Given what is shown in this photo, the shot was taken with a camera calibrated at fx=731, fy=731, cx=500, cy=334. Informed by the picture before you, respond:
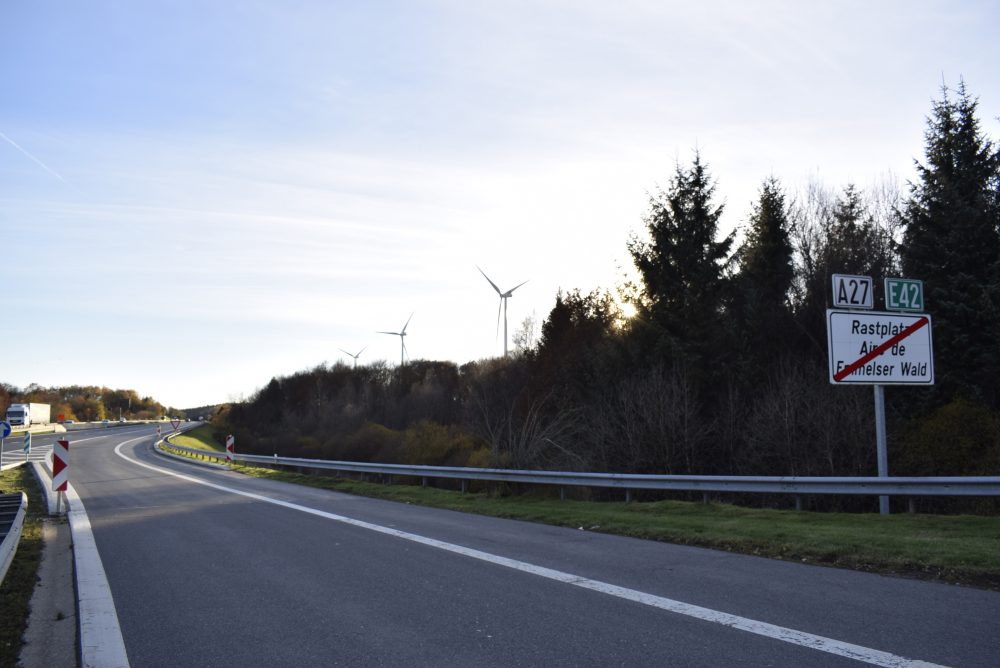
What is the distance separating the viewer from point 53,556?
10219 mm

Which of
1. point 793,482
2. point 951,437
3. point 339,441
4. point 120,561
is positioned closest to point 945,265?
point 951,437

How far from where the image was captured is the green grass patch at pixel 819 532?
24.6ft

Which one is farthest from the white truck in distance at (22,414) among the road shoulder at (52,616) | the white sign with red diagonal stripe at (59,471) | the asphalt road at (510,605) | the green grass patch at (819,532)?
the asphalt road at (510,605)

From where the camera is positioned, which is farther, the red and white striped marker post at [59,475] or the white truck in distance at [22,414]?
the white truck in distance at [22,414]

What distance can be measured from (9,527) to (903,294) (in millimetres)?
14727

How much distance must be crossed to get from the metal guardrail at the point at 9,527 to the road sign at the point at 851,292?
12.0 m

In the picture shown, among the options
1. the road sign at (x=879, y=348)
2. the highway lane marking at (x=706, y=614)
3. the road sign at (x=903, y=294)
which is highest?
the road sign at (x=903, y=294)

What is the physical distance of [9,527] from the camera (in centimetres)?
1093

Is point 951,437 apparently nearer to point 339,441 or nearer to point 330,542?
point 330,542

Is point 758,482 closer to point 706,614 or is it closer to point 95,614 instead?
point 706,614

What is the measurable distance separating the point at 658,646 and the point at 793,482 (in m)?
8.34

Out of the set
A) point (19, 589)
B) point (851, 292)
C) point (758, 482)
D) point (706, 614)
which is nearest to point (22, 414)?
point (19, 589)

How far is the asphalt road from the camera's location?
5133 mm

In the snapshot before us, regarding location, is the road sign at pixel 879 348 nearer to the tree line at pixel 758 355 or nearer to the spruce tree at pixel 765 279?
the tree line at pixel 758 355
